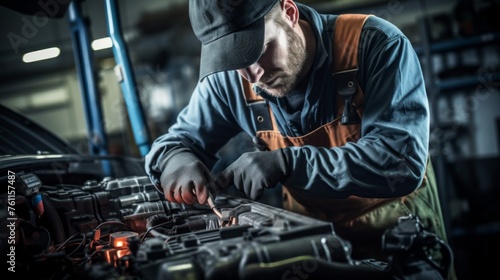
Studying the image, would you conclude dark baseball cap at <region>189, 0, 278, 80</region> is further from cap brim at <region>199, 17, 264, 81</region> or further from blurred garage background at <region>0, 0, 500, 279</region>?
blurred garage background at <region>0, 0, 500, 279</region>

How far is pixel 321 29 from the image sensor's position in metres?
1.58

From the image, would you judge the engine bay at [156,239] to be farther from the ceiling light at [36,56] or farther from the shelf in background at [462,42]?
the ceiling light at [36,56]

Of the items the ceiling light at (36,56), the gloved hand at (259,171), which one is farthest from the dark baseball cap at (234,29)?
the ceiling light at (36,56)

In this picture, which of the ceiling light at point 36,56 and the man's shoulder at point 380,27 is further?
the ceiling light at point 36,56

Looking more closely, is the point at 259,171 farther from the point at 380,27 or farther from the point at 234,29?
the point at 380,27

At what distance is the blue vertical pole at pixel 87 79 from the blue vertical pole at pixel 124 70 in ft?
1.81

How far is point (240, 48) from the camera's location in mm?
1376

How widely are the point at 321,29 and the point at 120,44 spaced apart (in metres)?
1.07

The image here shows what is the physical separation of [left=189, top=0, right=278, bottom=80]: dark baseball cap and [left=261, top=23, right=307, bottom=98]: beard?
5.3 inches

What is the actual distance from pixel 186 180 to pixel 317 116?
0.50 meters

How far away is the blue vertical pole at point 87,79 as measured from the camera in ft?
8.74

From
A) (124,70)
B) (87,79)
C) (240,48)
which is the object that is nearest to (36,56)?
(87,79)

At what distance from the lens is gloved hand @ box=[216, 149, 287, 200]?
1323mm

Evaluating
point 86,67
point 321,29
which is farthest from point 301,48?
point 86,67
